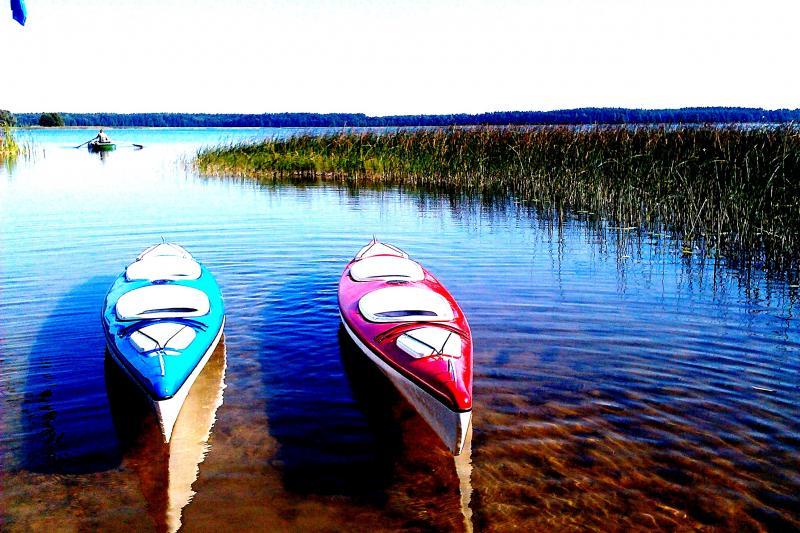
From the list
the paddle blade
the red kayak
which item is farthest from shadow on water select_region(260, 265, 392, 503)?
the paddle blade

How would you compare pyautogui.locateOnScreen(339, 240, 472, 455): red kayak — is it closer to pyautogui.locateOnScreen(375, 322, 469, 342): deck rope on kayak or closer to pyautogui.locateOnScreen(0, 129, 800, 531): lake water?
pyautogui.locateOnScreen(375, 322, 469, 342): deck rope on kayak

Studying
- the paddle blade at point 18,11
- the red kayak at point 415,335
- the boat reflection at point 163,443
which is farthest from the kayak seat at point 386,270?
the paddle blade at point 18,11

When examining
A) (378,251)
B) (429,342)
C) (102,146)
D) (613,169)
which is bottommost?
(429,342)

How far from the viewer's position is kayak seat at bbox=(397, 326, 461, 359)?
212 inches

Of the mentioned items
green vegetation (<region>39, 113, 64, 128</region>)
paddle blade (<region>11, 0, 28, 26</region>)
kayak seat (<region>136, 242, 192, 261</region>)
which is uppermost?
green vegetation (<region>39, 113, 64, 128</region>)

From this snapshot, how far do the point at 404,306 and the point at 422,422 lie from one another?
139 cm

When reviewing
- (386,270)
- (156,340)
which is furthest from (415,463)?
(386,270)

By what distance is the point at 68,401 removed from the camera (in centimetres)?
606

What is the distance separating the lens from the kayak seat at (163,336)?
561 cm

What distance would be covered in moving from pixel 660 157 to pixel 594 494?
40.4 feet

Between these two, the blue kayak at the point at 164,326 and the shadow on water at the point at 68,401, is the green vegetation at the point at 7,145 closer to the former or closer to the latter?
the shadow on water at the point at 68,401

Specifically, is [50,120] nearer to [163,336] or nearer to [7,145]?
[7,145]

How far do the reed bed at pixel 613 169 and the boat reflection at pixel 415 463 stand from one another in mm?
7425

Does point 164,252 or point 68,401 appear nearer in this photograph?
point 68,401
